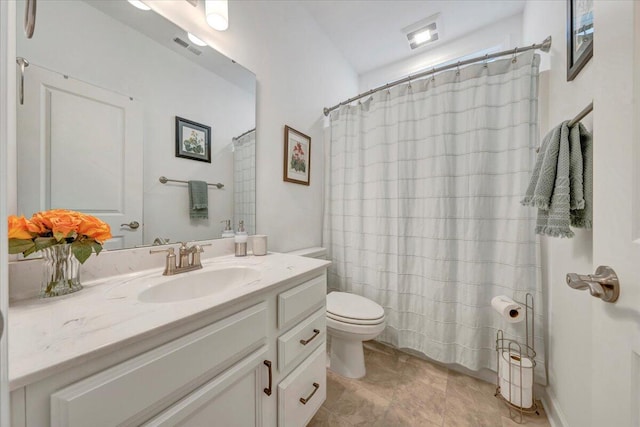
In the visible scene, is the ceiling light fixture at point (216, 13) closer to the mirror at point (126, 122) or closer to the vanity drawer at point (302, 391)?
the mirror at point (126, 122)

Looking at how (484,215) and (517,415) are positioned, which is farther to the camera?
(484,215)

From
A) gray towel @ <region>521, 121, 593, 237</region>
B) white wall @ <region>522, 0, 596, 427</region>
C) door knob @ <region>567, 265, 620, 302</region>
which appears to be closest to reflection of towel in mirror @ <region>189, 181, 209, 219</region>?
door knob @ <region>567, 265, 620, 302</region>

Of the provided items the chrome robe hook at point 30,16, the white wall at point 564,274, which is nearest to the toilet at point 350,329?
the white wall at point 564,274

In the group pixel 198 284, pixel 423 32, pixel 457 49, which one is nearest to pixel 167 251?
pixel 198 284

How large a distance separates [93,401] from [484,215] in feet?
5.74

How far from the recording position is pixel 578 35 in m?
0.92

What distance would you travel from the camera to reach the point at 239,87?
4.33 feet

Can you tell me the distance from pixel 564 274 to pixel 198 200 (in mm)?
1791

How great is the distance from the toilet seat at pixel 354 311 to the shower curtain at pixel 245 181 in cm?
71

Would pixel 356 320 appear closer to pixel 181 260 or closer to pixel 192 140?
pixel 181 260

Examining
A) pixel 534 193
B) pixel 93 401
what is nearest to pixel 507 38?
pixel 534 193

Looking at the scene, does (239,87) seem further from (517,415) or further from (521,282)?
(517,415)

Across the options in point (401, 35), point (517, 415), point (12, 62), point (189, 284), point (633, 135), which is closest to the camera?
point (633, 135)

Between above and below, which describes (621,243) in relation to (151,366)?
above
